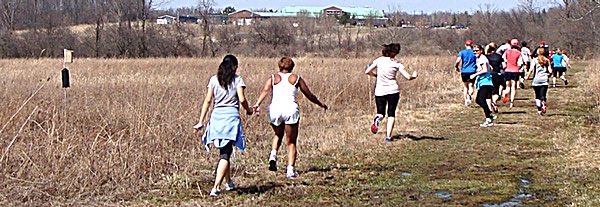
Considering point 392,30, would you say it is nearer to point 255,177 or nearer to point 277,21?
point 277,21

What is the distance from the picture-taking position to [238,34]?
6169 centimetres

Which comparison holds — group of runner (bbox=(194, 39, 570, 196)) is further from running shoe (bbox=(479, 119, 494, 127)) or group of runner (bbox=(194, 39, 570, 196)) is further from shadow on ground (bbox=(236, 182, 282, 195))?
running shoe (bbox=(479, 119, 494, 127))

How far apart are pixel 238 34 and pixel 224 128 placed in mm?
54694

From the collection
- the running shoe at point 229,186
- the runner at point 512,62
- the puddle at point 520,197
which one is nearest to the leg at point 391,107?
the puddle at point 520,197

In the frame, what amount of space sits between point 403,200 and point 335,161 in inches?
102

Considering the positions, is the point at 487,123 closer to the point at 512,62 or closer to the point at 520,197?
the point at 512,62

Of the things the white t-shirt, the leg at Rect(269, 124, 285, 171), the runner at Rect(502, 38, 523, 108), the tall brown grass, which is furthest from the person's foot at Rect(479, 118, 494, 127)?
the leg at Rect(269, 124, 285, 171)

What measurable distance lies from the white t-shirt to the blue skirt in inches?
173

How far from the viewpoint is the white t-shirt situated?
1149 cm

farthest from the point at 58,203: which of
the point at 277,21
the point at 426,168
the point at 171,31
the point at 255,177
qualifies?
the point at 277,21

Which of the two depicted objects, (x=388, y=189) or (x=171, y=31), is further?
(x=171, y=31)

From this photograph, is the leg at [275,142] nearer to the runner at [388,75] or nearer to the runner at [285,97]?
the runner at [285,97]

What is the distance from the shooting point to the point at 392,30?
216 ft

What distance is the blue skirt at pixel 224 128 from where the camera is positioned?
7.49 metres
